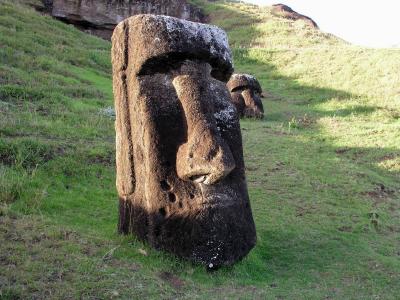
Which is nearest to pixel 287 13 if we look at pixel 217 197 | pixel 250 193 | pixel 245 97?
pixel 245 97

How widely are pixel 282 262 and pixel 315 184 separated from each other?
3591 millimetres

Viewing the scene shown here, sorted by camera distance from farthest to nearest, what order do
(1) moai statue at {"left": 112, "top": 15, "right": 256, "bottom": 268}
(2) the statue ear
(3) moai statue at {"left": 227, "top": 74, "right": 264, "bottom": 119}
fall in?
(3) moai statue at {"left": 227, "top": 74, "right": 264, "bottom": 119}, (2) the statue ear, (1) moai statue at {"left": 112, "top": 15, "right": 256, "bottom": 268}

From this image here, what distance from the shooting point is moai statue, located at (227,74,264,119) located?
15.8 meters

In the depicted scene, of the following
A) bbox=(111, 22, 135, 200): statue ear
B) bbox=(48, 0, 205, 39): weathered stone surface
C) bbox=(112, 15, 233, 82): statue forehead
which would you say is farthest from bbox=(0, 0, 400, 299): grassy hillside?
bbox=(48, 0, 205, 39): weathered stone surface

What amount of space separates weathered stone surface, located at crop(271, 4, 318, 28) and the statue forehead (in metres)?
37.4

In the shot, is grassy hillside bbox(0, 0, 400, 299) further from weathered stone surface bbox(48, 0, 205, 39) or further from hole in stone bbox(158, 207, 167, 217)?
weathered stone surface bbox(48, 0, 205, 39)

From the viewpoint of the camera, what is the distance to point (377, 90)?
1889 centimetres

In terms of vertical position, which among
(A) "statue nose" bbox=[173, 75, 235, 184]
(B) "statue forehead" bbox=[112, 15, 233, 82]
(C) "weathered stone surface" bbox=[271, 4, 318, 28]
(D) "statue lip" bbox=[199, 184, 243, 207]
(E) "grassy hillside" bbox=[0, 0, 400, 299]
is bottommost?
(E) "grassy hillside" bbox=[0, 0, 400, 299]

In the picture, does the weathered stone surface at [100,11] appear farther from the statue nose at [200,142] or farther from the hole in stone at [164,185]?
the hole in stone at [164,185]

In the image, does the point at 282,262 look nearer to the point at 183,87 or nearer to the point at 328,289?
the point at 328,289

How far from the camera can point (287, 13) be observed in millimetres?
43250

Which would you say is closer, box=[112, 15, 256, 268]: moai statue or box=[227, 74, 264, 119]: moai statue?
box=[112, 15, 256, 268]: moai statue

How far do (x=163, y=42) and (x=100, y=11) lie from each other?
26.3 m

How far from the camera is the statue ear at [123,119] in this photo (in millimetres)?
5664
